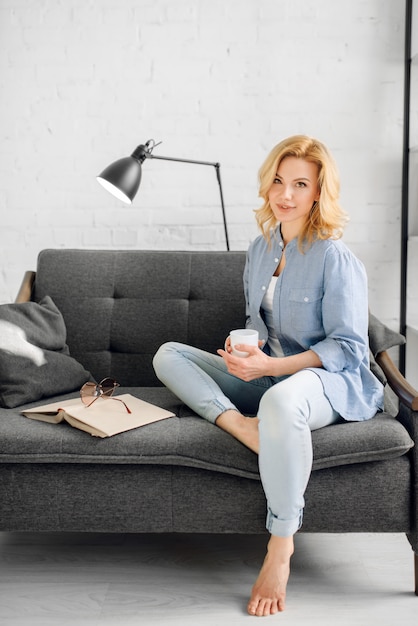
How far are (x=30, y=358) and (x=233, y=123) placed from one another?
136 centimetres

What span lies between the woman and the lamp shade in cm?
48

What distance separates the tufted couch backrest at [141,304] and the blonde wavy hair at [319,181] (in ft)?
1.59

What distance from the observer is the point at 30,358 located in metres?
2.03

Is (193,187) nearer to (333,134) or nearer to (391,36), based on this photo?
(333,134)

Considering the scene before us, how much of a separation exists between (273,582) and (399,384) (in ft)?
2.21

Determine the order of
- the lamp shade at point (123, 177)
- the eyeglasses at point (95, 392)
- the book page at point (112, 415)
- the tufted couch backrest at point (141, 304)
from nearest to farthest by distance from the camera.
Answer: the book page at point (112, 415), the eyeglasses at point (95, 392), the lamp shade at point (123, 177), the tufted couch backrest at point (141, 304)

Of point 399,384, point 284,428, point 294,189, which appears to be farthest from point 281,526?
point 294,189

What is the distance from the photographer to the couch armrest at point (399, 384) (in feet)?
5.64

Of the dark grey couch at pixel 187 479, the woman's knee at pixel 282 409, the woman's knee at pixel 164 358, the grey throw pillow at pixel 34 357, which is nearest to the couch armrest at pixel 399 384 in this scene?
the dark grey couch at pixel 187 479

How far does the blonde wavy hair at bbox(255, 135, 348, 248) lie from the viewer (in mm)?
1865

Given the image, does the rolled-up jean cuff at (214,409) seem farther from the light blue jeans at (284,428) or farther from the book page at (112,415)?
the book page at (112,415)

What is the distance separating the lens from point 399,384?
6.15 ft

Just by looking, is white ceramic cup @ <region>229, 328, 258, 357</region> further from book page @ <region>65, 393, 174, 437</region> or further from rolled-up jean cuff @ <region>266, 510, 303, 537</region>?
rolled-up jean cuff @ <region>266, 510, 303, 537</region>

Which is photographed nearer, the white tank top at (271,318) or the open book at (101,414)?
the open book at (101,414)
